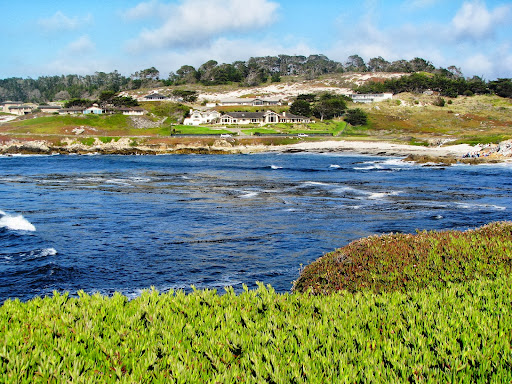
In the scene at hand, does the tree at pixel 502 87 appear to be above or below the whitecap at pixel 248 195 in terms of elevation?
above

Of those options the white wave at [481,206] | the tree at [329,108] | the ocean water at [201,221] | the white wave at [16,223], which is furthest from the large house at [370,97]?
the white wave at [16,223]

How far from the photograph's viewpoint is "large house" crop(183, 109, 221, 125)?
146913 millimetres

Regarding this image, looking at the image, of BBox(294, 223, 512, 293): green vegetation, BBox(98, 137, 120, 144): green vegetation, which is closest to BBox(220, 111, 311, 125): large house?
BBox(98, 137, 120, 144): green vegetation

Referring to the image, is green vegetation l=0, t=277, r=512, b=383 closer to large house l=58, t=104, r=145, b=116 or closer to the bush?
large house l=58, t=104, r=145, b=116

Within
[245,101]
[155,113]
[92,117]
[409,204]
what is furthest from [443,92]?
[409,204]

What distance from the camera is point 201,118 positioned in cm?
14912

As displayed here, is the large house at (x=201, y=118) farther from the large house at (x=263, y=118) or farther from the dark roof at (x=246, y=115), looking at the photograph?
the dark roof at (x=246, y=115)

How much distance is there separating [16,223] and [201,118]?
126 meters

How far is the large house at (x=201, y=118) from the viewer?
14691cm

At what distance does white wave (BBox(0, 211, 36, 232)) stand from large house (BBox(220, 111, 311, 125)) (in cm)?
12061

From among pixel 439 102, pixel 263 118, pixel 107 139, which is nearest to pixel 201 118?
pixel 263 118

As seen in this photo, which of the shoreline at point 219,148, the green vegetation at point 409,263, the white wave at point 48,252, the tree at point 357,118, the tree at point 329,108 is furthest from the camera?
the tree at point 329,108

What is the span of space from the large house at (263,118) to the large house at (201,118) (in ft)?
11.3

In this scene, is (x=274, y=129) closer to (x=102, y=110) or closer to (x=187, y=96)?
(x=102, y=110)
